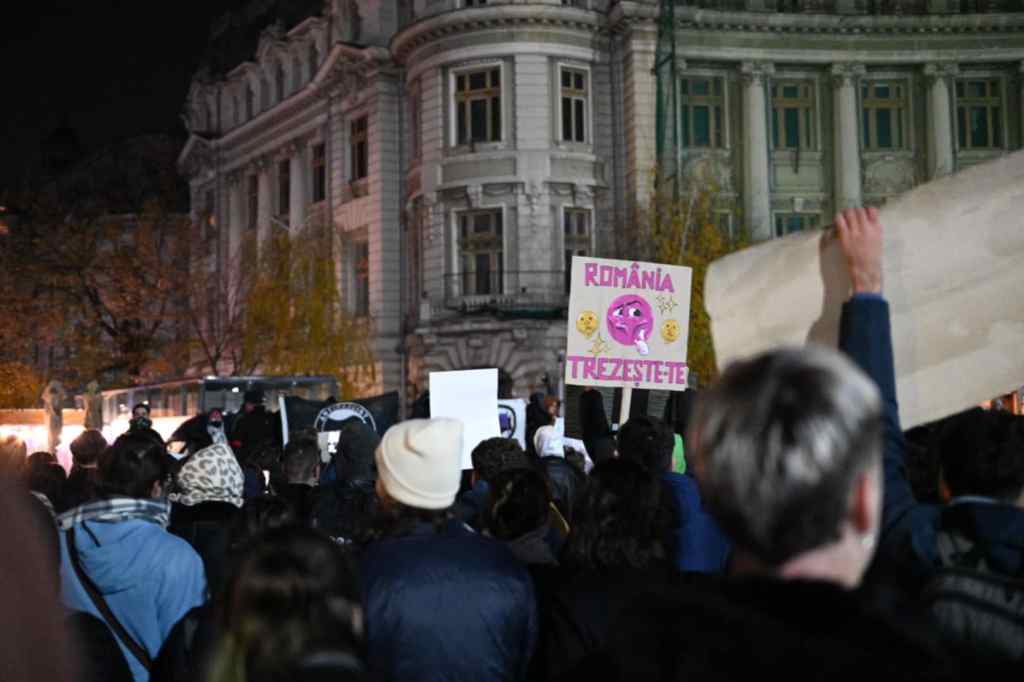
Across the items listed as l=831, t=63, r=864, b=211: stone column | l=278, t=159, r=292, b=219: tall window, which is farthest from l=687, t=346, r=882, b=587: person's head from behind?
l=278, t=159, r=292, b=219: tall window

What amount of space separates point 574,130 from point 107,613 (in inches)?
1366

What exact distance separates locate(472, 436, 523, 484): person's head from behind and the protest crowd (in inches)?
23.6

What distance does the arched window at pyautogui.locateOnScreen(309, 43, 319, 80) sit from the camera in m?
47.3

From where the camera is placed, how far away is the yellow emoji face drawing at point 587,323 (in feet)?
37.6

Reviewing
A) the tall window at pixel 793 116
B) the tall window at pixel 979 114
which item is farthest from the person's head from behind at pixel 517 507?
the tall window at pixel 979 114

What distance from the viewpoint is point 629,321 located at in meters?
11.6

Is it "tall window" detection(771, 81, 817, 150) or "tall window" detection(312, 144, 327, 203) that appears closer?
"tall window" detection(771, 81, 817, 150)

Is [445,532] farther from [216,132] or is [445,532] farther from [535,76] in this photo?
[216,132]

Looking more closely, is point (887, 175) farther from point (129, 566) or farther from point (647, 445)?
point (129, 566)

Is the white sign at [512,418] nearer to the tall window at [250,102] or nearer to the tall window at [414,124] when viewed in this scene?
the tall window at [414,124]

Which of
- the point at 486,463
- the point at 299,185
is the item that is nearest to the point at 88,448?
the point at 486,463

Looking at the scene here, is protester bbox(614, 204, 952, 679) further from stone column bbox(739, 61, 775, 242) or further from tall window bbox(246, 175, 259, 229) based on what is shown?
tall window bbox(246, 175, 259, 229)

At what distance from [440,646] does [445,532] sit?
410 millimetres

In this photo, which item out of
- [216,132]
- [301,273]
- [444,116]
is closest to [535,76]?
[444,116]
